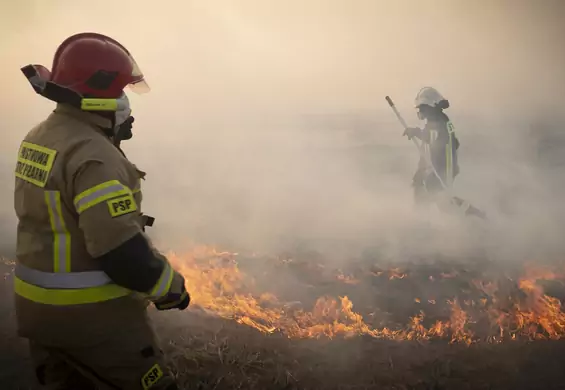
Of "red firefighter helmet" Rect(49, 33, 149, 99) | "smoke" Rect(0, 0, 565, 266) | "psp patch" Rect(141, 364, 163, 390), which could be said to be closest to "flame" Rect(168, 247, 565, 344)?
"smoke" Rect(0, 0, 565, 266)

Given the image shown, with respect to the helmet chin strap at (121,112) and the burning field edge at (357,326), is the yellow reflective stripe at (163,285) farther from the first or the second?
the burning field edge at (357,326)

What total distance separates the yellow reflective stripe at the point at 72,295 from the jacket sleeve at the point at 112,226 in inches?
5.2

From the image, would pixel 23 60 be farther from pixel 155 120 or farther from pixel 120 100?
pixel 120 100

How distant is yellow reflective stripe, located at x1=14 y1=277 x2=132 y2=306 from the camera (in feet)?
6.31

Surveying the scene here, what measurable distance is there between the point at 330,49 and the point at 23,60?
358cm

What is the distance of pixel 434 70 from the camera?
7.12 m

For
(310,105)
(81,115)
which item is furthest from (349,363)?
(310,105)

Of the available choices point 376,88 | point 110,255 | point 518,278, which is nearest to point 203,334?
point 110,255

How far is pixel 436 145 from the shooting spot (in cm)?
582

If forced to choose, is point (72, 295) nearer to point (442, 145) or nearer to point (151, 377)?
point (151, 377)

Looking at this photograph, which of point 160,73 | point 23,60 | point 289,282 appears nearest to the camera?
point 289,282

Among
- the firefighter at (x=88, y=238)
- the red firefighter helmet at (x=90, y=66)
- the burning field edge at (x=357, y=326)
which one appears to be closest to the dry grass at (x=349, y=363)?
the burning field edge at (x=357, y=326)

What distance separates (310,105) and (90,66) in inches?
208

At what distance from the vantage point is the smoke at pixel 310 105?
556 cm
